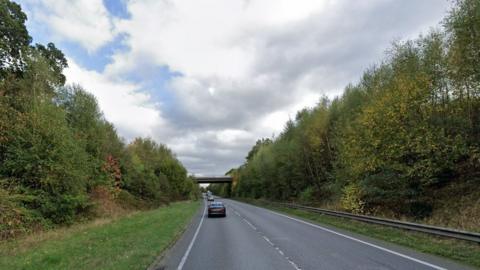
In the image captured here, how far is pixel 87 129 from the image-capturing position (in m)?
37.4

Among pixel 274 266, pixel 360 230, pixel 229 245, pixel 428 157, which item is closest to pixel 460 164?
pixel 428 157

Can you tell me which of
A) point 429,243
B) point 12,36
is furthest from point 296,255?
point 12,36

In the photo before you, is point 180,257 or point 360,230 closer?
point 180,257

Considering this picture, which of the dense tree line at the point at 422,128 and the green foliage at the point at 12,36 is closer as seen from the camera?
the dense tree line at the point at 422,128

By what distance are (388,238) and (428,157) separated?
809 cm

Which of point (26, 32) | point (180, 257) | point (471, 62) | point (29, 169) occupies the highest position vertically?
point (26, 32)

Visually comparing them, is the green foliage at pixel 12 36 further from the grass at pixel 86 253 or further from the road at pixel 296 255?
the road at pixel 296 255

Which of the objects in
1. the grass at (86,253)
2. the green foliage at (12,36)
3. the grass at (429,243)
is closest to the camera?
the grass at (429,243)

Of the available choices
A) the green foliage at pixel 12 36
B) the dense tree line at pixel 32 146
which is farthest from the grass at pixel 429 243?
the green foliage at pixel 12 36

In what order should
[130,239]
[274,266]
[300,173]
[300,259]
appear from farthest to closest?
[300,173] → [130,239] → [300,259] → [274,266]

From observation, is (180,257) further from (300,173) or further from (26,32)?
(300,173)

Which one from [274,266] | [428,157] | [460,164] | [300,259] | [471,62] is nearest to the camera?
[274,266]

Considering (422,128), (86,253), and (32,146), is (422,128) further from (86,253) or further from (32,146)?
(32,146)

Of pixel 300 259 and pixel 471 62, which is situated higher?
pixel 471 62
